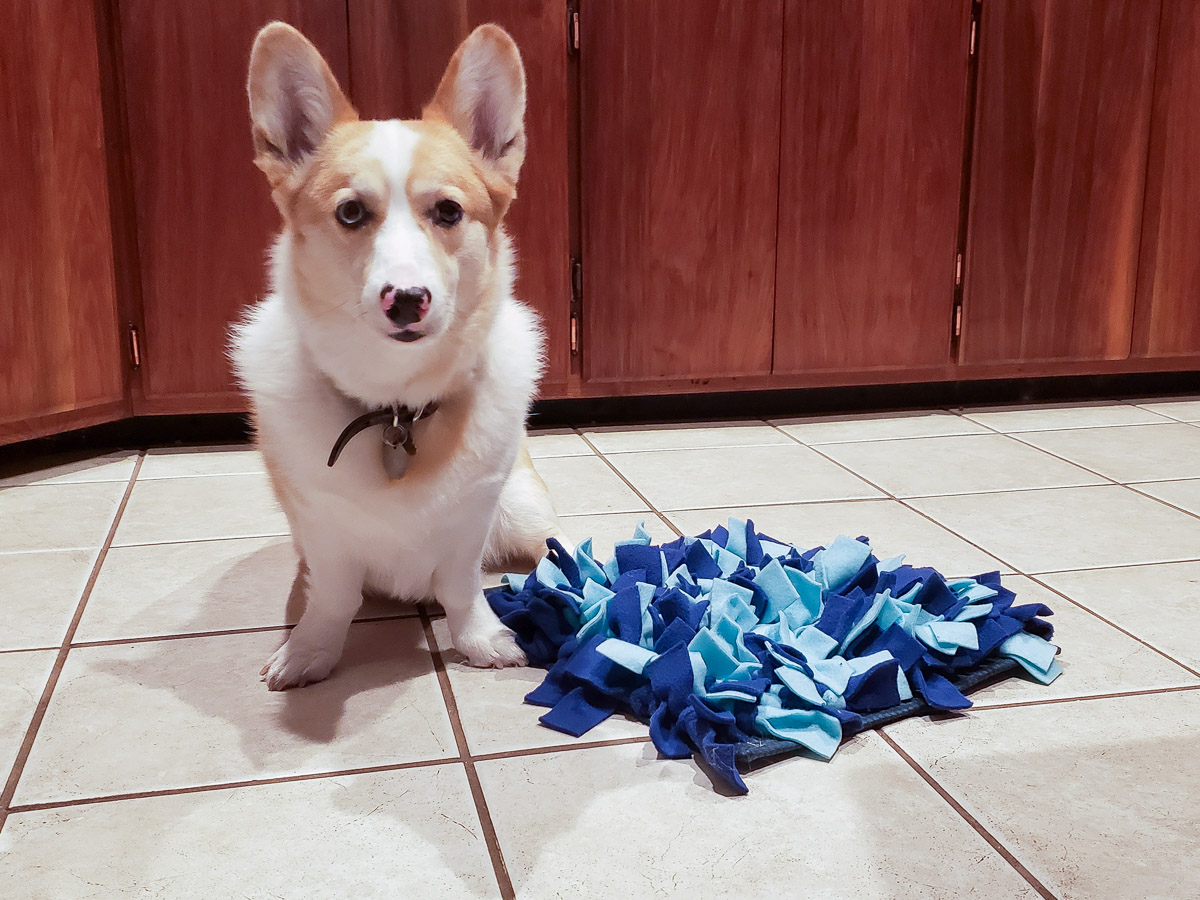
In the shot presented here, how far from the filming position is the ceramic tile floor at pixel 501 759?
37.5 inches

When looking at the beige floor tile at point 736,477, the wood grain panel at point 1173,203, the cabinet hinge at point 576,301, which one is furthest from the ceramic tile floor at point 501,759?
the wood grain panel at point 1173,203

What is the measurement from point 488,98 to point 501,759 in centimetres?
82

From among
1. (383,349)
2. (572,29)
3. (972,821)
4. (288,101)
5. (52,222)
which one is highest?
(572,29)

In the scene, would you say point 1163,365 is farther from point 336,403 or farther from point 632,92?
point 336,403

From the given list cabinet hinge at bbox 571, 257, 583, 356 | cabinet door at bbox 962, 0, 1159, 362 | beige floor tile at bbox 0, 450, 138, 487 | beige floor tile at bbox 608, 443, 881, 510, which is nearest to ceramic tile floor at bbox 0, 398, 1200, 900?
beige floor tile at bbox 608, 443, 881, 510

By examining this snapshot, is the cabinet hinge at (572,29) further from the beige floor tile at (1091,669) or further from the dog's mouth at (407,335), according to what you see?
the beige floor tile at (1091,669)

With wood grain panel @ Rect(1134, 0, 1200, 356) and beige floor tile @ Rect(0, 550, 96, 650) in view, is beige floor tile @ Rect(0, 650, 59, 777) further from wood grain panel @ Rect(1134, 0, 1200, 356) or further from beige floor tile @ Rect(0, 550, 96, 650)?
wood grain panel @ Rect(1134, 0, 1200, 356)

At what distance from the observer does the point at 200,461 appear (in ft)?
7.73

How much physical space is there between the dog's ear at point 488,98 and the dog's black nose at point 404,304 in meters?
0.32

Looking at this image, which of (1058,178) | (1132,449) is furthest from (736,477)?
(1058,178)

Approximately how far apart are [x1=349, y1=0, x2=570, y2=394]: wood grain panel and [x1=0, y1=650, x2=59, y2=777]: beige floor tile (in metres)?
1.37

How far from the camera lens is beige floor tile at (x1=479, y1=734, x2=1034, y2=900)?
36.7 inches

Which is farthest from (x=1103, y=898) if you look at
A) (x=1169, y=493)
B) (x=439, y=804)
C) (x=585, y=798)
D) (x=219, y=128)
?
(x=219, y=128)

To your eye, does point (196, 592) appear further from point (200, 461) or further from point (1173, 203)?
point (1173, 203)
